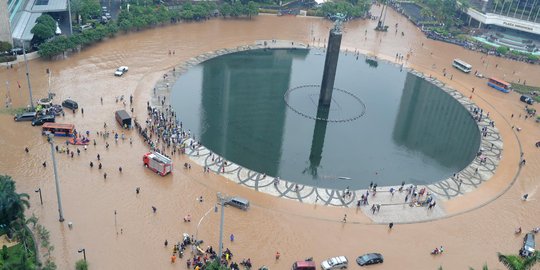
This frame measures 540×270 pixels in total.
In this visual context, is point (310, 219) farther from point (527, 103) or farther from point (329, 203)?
point (527, 103)

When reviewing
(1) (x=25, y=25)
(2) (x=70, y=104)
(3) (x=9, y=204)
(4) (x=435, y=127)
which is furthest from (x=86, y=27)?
(4) (x=435, y=127)

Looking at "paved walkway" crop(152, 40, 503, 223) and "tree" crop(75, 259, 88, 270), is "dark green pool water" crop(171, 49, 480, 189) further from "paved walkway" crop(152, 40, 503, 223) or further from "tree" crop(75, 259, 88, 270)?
"tree" crop(75, 259, 88, 270)

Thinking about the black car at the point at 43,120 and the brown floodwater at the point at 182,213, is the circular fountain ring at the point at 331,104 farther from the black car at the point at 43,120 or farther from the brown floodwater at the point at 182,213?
the black car at the point at 43,120

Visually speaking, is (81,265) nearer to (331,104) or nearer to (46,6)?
(331,104)

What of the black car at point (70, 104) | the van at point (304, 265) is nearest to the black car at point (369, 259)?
the van at point (304, 265)

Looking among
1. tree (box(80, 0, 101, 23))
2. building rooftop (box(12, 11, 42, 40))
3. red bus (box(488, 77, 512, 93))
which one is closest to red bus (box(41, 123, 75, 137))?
building rooftop (box(12, 11, 42, 40))
